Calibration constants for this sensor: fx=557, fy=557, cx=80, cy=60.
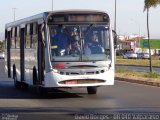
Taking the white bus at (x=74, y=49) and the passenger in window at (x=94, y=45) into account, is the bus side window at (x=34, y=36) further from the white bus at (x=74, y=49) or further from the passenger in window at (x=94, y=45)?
the passenger in window at (x=94, y=45)

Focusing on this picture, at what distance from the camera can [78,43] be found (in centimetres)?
1920

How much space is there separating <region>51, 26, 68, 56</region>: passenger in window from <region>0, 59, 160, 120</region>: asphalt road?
163 cm

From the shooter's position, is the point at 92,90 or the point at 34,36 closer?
the point at 34,36

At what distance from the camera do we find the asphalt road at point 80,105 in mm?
13944

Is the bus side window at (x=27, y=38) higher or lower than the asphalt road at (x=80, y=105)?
higher

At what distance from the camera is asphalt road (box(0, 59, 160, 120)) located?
13.9 m

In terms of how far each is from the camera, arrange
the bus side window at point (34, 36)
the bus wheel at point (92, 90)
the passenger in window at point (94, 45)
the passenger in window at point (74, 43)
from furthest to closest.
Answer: the bus wheel at point (92, 90), the bus side window at point (34, 36), the passenger in window at point (94, 45), the passenger in window at point (74, 43)

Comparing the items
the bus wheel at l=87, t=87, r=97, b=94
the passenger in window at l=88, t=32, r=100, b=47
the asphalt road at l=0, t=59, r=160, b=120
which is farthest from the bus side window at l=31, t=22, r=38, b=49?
the bus wheel at l=87, t=87, r=97, b=94

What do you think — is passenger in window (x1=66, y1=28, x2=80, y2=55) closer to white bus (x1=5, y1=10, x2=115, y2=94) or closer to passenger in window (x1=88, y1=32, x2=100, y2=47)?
white bus (x1=5, y1=10, x2=115, y2=94)

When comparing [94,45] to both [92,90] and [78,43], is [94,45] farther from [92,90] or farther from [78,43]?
[92,90]

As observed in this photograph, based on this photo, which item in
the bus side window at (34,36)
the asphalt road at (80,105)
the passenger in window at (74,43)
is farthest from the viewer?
the bus side window at (34,36)

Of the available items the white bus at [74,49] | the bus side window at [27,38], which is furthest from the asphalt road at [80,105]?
the bus side window at [27,38]

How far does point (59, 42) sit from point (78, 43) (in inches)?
26.3

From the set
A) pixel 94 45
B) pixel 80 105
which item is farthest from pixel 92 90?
pixel 80 105
